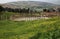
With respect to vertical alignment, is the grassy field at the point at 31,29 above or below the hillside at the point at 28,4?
below

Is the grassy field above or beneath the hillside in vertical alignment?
beneath

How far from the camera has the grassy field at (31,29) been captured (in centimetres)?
328

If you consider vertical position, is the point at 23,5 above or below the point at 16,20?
above

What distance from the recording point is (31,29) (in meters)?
3.46

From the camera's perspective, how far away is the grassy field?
328cm

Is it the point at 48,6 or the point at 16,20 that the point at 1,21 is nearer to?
the point at 16,20

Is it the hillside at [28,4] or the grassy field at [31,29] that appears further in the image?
the hillside at [28,4]

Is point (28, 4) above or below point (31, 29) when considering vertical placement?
above

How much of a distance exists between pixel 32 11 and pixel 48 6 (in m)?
0.37

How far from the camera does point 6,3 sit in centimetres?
387

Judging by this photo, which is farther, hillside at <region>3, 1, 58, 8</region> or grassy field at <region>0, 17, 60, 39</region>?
hillside at <region>3, 1, 58, 8</region>

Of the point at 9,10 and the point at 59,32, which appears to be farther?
the point at 9,10

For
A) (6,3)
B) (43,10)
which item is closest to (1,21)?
(6,3)

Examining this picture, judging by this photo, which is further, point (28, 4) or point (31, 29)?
point (28, 4)
